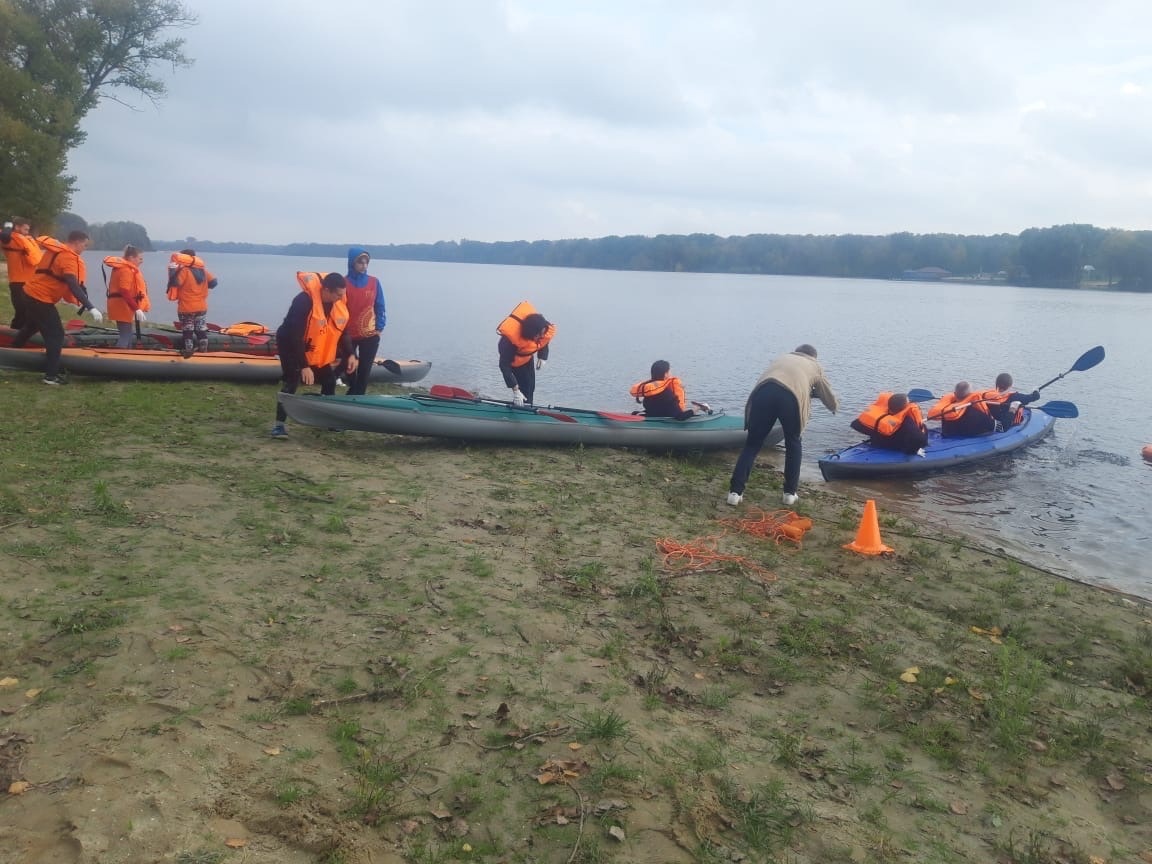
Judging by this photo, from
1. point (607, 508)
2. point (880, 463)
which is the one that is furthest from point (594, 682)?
point (880, 463)

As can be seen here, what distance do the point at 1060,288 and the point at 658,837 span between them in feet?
A: 309

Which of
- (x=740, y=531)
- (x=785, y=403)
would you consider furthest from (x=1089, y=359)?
(x=740, y=531)

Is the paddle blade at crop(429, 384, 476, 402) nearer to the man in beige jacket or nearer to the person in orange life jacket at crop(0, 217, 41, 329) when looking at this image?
the man in beige jacket

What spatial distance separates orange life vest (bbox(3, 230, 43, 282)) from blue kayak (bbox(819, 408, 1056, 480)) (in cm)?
1049

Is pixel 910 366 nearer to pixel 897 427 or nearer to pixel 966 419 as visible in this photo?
pixel 966 419

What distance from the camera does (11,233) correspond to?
912 centimetres

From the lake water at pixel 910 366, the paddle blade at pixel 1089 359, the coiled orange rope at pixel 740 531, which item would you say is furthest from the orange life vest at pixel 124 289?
the paddle blade at pixel 1089 359

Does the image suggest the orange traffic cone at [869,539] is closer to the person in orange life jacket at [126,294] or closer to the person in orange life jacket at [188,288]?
the person in orange life jacket at [188,288]

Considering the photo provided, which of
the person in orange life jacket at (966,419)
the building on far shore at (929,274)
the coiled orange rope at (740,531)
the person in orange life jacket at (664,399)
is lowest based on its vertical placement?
the coiled orange rope at (740,531)

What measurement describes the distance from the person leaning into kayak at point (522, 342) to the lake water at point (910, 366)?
10.8ft

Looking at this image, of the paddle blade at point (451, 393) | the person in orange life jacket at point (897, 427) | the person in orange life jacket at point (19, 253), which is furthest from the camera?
the person in orange life jacket at point (897, 427)

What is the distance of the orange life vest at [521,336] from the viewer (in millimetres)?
10000

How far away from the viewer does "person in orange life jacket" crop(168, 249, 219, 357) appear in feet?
37.8

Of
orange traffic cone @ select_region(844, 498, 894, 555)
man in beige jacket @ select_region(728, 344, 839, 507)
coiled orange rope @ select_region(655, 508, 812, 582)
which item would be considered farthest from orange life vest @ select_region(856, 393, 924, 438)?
orange traffic cone @ select_region(844, 498, 894, 555)
